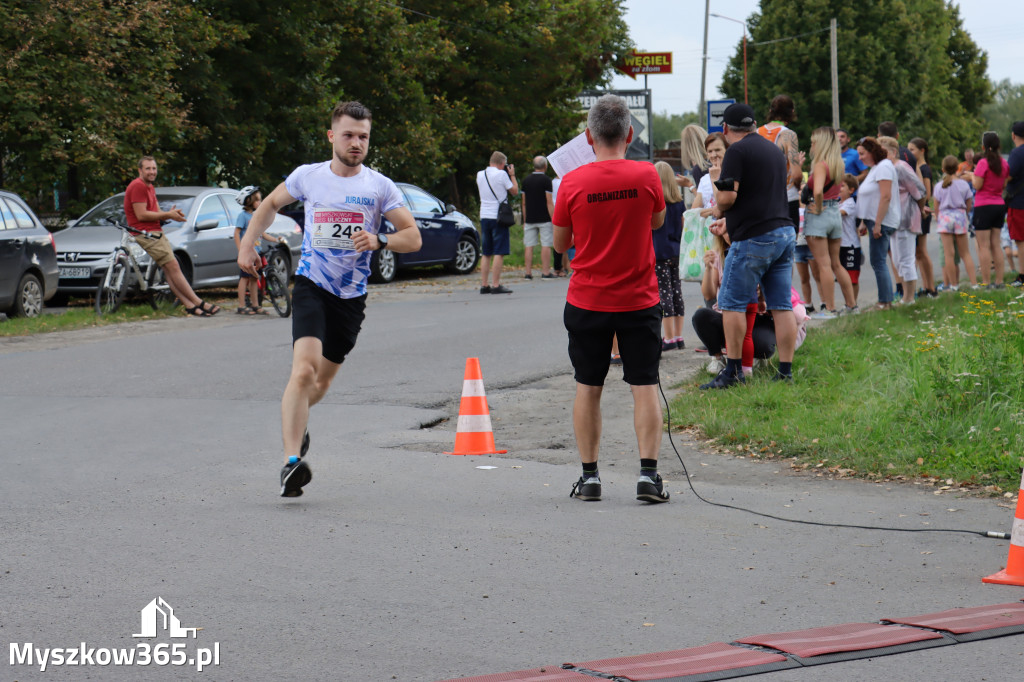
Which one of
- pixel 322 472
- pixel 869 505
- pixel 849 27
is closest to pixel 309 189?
pixel 322 472

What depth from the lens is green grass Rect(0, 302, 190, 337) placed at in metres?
15.0

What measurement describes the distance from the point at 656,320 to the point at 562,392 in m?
4.04

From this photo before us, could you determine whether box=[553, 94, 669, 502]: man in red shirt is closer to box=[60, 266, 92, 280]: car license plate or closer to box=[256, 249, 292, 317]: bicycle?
box=[256, 249, 292, 317]: bicycle

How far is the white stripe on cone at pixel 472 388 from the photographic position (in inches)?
320

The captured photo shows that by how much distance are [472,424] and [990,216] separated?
10.1m

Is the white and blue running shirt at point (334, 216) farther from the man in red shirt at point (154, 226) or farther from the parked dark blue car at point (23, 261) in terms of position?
the parked dark blue car at point (23, 261)

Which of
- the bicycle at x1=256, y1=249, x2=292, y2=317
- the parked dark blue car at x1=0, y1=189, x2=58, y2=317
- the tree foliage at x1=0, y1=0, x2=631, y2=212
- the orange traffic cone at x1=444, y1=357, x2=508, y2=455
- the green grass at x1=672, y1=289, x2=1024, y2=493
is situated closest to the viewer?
the green grass at x1=672, y1=289, x2=1024, y2=493

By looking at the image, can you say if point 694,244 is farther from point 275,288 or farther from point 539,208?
point 539,208

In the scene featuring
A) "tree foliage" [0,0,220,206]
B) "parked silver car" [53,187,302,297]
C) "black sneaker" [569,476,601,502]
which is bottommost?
"black sneaker" [569,476,601,502]

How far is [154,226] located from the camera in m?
16.3

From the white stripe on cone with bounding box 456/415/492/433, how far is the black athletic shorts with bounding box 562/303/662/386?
5.26ft

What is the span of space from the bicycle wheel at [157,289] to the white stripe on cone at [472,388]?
9.71m

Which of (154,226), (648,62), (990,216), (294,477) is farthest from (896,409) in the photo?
(648,62)

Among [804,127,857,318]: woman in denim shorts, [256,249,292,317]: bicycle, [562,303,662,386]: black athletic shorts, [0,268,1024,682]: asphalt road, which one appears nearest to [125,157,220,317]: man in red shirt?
[256,249,292,317]: bicycle
